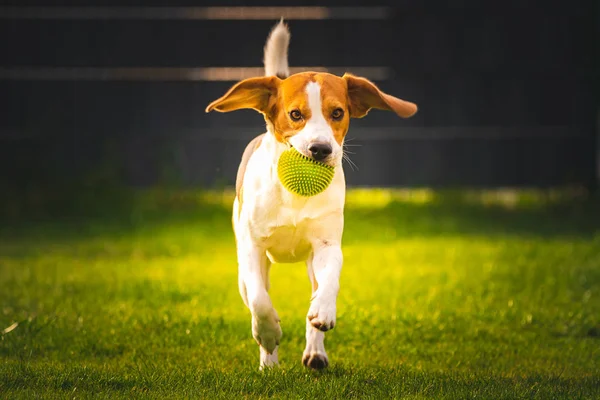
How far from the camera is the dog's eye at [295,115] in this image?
14.5ft

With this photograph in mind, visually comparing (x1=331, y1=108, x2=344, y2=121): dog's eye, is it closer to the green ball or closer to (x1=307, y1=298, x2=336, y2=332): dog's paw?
the green ball

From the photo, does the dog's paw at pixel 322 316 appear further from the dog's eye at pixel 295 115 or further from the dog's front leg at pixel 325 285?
the dog's eye at pixel 295 115

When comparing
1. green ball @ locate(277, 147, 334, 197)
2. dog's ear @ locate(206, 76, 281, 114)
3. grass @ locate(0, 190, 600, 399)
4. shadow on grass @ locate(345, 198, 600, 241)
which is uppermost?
dog's ear @ locate(206, 76, 281, 114)

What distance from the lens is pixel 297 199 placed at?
459 cm

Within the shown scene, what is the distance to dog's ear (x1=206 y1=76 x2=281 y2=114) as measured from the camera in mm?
4738

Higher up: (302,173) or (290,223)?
(302,173)

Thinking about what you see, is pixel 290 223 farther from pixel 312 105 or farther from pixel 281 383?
pixel 281 383

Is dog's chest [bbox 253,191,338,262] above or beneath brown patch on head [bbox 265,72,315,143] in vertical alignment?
beneath

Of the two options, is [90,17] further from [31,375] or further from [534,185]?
[31,375]

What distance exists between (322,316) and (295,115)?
34.7 inches

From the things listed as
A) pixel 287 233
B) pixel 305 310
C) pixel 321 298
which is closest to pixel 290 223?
pixel 287 233

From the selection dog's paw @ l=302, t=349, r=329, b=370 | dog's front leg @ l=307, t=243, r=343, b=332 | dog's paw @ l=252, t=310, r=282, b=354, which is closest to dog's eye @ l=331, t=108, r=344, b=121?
dog's front leg @ l=307, t=243, r=343, b=332

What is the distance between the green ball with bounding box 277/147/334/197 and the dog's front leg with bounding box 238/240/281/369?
42 cm

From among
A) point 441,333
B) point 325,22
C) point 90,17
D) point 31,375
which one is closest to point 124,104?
point 90,17
